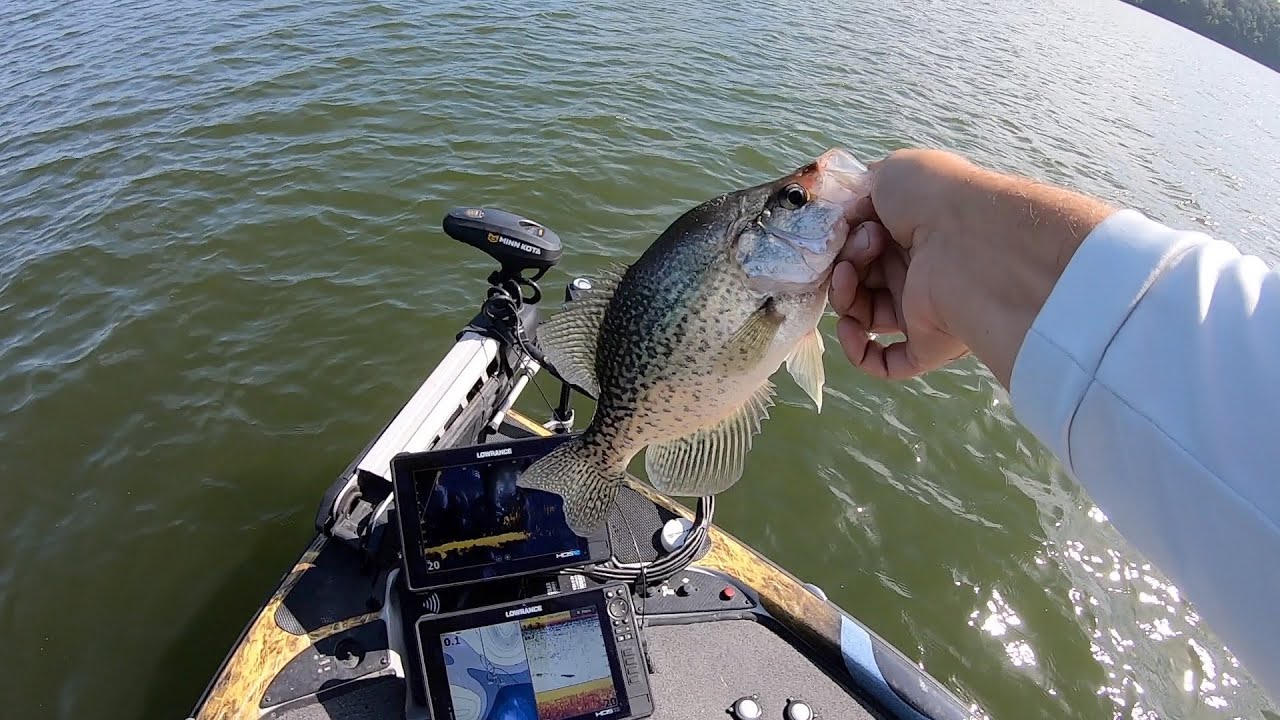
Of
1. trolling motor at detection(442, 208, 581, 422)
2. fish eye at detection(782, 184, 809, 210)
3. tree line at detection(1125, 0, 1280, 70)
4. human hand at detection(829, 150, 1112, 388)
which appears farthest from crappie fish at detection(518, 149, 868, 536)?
tree line at detection(1125, 0, 1280, 70)

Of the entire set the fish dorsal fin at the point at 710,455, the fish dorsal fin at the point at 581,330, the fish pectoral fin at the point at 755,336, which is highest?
the fish pectoral fin at the point at 755,336

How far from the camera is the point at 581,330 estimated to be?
254cm

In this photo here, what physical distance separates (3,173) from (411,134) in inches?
217

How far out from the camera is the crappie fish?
213 centimetres

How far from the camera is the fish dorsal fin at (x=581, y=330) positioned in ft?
8.22

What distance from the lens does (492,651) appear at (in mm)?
3004

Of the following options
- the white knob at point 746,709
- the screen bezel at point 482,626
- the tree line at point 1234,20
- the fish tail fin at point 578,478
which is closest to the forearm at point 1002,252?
the fish tail fin at point 578,478

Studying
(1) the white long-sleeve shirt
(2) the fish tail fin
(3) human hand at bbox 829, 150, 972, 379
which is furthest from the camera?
(2) the fish tail fin

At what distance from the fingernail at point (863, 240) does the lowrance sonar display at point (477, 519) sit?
1.89m

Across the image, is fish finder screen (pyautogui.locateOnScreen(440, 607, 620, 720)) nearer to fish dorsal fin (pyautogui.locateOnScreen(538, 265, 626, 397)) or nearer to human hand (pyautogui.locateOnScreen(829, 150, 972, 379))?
fish dorsal fin (pyautogui.locateOnScreen(538, 265, 626, 397))

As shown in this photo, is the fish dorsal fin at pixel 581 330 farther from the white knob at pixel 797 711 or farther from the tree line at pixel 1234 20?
the tree line at pixel 1234 20

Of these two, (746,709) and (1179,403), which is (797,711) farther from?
(1179,403)

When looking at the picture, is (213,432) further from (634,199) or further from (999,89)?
(999,89)

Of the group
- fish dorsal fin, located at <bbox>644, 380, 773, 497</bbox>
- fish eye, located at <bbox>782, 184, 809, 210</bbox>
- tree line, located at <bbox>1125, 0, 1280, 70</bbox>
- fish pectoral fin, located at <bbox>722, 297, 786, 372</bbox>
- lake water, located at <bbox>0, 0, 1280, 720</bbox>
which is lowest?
lake water, located at <bbox>0, 0, 1280, 720</bbox>
